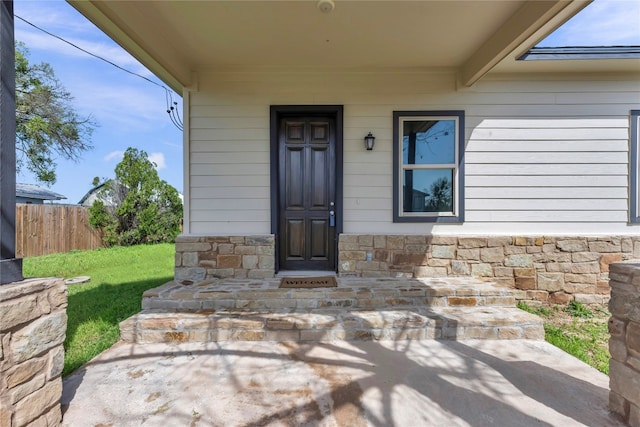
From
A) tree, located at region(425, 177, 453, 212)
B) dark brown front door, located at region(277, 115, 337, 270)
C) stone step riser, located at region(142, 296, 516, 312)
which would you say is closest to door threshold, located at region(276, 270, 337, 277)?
dark brown front door, located at region(277, 115, 337, 270)

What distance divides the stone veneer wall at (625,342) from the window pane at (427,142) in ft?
7.81

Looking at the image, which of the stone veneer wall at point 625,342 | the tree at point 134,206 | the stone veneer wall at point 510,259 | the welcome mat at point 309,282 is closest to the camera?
the stone veneer wall at point 625,342

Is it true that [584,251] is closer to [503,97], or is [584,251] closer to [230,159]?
[503,97]

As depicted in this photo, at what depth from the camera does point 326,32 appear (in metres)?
2.91

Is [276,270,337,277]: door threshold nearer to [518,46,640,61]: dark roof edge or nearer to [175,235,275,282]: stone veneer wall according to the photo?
[175,235,275,282]: stone veneer wall

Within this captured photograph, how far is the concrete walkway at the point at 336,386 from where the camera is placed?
1.63 m

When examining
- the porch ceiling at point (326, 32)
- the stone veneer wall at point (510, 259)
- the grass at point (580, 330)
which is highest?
the porch ceiling at point (326, 32)

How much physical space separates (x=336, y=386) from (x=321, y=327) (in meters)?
0.68

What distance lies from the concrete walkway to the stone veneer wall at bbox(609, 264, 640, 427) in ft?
0.41

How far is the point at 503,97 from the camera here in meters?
3.68

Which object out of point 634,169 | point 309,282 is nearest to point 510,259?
point 634,169

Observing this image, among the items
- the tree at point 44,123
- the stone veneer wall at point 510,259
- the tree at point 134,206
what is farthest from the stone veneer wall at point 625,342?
the tree at point 44,123

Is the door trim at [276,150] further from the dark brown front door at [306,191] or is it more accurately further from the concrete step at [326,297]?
the concrete step at [326,297]

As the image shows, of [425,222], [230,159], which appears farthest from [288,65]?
[425,222]
